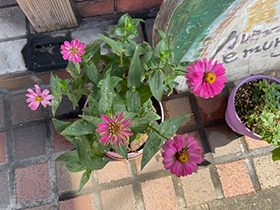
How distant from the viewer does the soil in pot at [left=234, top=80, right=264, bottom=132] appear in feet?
4.12

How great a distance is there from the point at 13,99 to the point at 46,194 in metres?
0.50

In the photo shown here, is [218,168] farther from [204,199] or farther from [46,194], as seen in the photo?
[46,194]

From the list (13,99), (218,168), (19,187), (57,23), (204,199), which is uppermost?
(57,23)

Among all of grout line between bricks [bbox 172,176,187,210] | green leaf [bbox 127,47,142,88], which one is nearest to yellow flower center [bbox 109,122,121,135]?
green leaf [bbox 127,47,142,88]

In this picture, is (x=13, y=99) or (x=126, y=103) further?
(x=13, y=99)

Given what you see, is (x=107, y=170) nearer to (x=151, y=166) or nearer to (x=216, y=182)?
(x=151, y=166)

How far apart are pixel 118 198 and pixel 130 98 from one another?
655 millimetres

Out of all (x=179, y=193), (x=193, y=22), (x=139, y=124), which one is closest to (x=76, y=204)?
(x=179, y=193)

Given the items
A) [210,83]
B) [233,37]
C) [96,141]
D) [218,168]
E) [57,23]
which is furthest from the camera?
[218,168]

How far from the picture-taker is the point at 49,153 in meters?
1.36

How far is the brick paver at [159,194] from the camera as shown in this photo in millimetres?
1303

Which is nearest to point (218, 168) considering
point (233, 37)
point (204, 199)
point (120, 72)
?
point (204, 199)

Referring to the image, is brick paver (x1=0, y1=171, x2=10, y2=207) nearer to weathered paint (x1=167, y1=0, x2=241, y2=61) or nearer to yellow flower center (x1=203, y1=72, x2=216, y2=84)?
weathered paint (x1=167, y1=0, x2=241, y2=61)

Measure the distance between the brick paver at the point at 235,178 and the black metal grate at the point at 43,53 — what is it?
88 centimetres
